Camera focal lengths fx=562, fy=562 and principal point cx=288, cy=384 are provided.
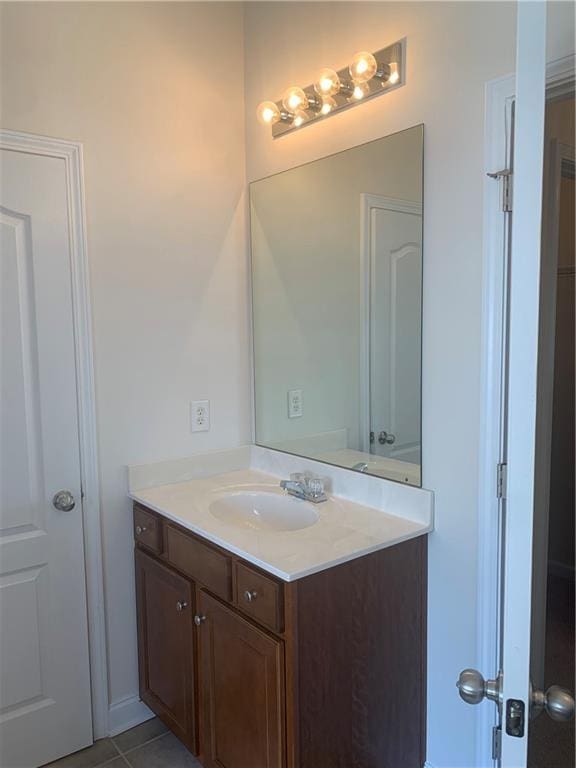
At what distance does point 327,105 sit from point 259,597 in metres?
1.64

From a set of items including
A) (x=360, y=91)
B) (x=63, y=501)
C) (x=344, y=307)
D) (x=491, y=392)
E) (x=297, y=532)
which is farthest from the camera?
(x=344, y=307)

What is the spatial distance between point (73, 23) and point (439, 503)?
1.99 metres

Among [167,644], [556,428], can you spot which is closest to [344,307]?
[556,428]

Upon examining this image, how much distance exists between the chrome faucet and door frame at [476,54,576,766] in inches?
22.7

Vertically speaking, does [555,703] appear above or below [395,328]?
below

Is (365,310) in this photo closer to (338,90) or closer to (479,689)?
(338,90)

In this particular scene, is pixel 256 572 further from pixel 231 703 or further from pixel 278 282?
pixel 278 282

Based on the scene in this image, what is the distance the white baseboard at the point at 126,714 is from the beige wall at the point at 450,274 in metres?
1.10

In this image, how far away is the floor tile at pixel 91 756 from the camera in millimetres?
1979

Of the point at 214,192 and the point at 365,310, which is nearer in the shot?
the point at 365,310

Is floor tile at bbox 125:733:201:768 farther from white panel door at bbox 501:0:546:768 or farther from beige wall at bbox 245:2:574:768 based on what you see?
white panel door at bbox 501:0:546:768

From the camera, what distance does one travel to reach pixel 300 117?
2082mm

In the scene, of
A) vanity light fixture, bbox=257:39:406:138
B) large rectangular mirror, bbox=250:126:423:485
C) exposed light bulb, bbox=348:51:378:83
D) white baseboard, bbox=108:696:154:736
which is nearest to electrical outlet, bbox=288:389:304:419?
large rectangular mirror, bbox=250:126:423:485

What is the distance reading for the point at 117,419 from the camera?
6.86ft
